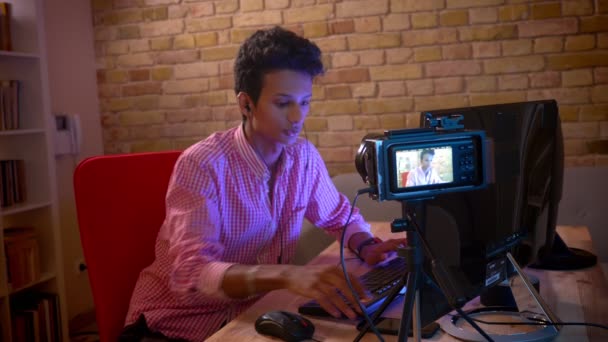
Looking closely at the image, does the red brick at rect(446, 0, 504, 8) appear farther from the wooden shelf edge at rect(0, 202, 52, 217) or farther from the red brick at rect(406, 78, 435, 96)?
the wooden shelf edge at rect(0, 202, 52, 217)

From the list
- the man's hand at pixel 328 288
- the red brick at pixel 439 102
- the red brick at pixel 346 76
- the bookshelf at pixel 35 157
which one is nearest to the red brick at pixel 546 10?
the red brick at pixel 439 102

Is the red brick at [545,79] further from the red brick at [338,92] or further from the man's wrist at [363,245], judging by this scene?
the man's wrist at [363,245]

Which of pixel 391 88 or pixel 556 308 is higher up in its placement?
pixel 391 88

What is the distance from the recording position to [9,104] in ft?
9.44

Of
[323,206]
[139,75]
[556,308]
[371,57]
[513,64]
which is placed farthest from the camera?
[139,75]

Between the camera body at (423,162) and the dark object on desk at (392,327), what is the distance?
323 mm

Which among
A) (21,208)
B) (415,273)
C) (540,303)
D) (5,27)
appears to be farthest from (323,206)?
(5,27)

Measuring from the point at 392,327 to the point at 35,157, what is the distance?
238 centimetres

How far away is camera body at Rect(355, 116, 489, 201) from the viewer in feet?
2.90

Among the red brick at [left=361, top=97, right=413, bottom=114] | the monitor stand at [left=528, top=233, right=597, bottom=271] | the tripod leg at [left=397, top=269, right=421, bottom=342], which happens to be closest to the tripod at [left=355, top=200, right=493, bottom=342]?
the tripod leg at [left=397, top=269, right=421, bottom=342]

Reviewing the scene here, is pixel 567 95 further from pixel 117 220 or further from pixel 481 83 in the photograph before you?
pixel 117 220

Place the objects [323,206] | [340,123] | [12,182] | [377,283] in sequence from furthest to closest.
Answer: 1. [340,123]
2. [12,182]
3. [323,206]
4. [377,283]

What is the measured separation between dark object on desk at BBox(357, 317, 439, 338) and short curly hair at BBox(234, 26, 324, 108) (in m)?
0.76

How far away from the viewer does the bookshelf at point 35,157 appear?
2.93 m
